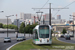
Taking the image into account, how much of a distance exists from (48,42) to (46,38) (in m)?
0.67

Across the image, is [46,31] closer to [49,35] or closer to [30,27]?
[49,35]

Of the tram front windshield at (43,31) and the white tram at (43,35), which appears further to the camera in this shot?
the tram front windshield at (43,31)

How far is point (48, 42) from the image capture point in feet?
105

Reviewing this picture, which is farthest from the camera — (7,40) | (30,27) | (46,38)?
(30,27)

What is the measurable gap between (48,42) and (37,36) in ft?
6.22

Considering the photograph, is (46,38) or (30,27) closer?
(46,38)

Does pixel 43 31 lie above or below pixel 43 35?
above

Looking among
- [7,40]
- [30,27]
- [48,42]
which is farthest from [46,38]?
[30,27]

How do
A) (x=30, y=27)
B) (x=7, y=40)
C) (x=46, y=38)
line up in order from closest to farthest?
(x=46, y=38) < (x=7, y=40) < (x=30, y=27)

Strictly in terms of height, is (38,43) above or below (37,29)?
below

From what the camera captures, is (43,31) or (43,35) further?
(43,31)

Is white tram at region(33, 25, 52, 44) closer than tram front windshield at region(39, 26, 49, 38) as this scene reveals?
Yes

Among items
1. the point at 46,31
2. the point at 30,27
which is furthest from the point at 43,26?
the point at 30,27

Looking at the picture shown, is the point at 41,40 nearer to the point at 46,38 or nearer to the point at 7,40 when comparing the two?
the point at 46,38
